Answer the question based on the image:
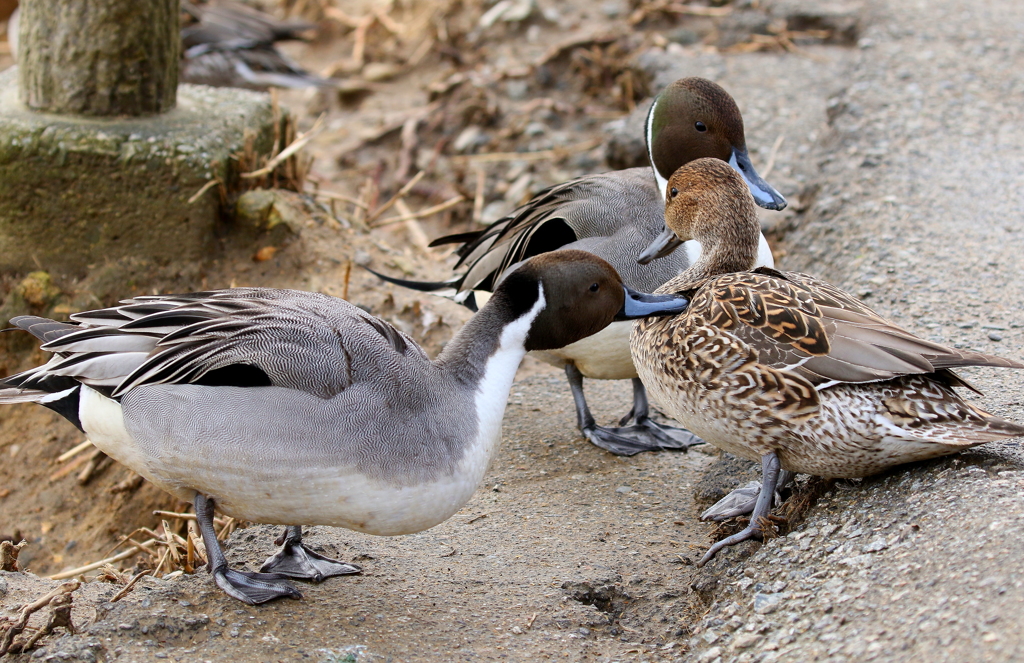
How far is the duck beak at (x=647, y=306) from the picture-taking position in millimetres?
2604

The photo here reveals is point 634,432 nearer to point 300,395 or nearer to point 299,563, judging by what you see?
point 299,563

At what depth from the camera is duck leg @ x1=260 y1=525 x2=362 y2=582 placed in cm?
261

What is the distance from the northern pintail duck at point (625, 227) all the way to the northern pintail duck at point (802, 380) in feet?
1.64

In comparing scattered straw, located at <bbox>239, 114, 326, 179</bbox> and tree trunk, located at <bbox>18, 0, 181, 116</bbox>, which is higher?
tree trunk, located at <bbox>18, 0, 181, 116</bbox>

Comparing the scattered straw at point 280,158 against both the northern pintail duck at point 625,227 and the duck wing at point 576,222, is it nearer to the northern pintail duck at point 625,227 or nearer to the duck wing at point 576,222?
the northern pintail duck at point 625,227

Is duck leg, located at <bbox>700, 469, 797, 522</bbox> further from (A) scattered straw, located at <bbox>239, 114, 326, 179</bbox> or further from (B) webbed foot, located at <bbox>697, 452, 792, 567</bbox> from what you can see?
(A) scattered straw, located at <bbox>239, 114, 326, 179</bbox>

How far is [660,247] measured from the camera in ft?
10.8

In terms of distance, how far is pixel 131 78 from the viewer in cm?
394

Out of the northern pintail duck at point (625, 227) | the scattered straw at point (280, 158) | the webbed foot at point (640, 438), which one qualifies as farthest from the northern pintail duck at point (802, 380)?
the scattered straw at point (280, 158)

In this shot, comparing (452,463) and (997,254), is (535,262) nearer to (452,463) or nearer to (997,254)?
(452,463)

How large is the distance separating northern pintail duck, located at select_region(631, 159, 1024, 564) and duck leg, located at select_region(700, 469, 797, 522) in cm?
19

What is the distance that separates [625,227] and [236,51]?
4.50 m

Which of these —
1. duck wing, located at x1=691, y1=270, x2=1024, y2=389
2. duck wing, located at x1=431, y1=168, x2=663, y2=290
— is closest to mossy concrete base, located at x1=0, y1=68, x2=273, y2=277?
duck wing, located at x1=431, y1=168, x2=663, y2=290

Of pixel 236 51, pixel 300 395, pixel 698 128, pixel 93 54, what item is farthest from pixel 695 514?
pixel 236 51
